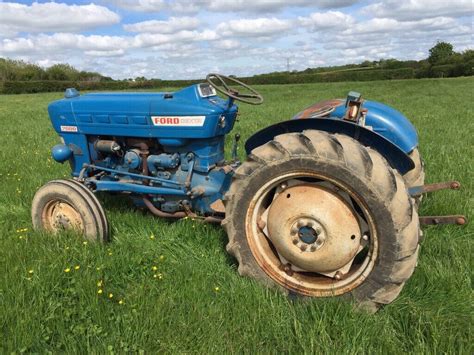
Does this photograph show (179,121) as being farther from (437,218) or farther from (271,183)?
(437,218)

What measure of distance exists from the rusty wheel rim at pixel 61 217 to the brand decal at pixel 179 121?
3.69 ft

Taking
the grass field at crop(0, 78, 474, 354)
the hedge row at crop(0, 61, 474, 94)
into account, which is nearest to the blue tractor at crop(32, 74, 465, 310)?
the grass field at crop(0, 78, 474, 354)

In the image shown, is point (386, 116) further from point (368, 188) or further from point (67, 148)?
point (67, 148)

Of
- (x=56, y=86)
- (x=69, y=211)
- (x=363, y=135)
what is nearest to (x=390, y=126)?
(x=363, y=135)

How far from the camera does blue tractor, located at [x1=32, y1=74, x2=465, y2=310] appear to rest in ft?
8.46

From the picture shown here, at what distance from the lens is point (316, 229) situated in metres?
2.77

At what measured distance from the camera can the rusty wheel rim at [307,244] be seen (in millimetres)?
2670

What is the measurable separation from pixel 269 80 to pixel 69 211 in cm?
5321

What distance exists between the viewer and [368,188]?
2516 millimetres

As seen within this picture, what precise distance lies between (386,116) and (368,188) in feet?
4.64

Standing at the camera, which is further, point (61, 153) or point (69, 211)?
point (61, 153)

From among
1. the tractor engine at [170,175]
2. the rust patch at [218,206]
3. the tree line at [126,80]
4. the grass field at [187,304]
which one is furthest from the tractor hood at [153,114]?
the tree line at [126,80]

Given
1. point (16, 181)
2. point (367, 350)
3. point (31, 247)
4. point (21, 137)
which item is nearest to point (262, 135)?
point (367, 350)

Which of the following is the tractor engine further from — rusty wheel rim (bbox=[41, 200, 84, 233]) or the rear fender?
the rear fender
